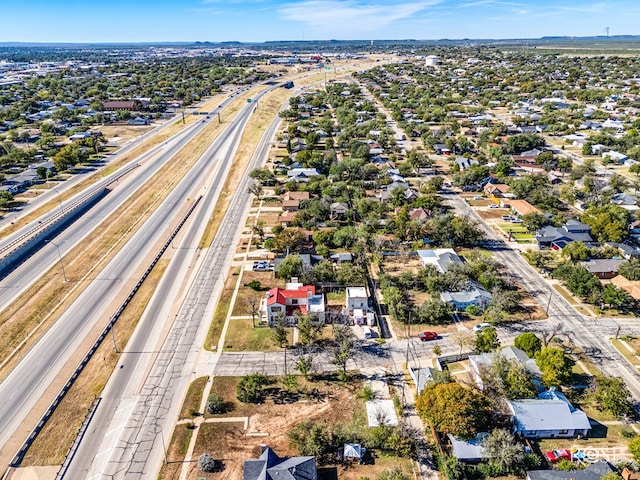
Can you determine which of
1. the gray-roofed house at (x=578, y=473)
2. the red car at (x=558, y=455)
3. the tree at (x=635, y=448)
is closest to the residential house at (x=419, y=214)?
the red car at (x=558, y=455)

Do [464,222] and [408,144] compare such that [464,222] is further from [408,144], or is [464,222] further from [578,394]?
[408,144]

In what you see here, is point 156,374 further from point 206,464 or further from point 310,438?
point 310,438

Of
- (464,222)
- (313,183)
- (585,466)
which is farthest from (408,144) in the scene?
(585,466)

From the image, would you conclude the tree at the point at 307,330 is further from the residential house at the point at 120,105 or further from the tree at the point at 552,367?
the residential house at the point at 120,105

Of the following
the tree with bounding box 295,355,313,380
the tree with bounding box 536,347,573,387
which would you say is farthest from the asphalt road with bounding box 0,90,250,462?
the tree with bounding box 536,347,573,387

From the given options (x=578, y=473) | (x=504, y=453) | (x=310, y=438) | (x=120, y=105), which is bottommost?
(x=310, y=438)

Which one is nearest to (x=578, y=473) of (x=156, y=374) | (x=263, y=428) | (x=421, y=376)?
(x=421, y=376)
